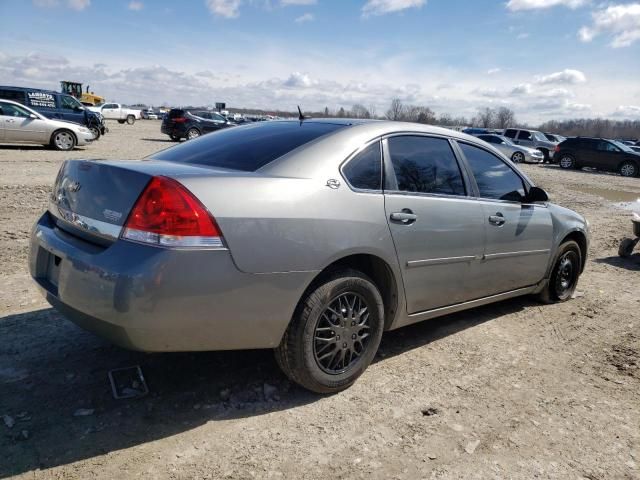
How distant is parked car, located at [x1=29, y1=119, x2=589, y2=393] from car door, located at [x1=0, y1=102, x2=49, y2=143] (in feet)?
46.5

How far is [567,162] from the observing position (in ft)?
88.3

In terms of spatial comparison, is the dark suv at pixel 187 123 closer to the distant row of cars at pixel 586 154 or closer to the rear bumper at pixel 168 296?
the distant row of cars at pixel 586 154

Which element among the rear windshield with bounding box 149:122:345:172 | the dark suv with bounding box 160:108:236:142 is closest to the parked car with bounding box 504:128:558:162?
the dark suv with bounding box 160:108:236:142

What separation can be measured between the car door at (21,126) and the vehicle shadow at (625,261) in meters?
15.4

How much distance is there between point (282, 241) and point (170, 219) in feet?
1.87

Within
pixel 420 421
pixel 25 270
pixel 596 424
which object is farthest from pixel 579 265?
pixel 25 270

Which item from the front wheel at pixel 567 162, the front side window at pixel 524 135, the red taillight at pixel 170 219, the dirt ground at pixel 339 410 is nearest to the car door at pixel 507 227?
the dirt ground at pixel 339 410

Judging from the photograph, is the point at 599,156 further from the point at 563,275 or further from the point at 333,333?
the point at 333,333

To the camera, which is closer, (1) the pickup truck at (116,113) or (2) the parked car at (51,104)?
(2) the parked car at (51,104)

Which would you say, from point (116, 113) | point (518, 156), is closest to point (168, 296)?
point (518, 156)

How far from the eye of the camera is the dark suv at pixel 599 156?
2519cm

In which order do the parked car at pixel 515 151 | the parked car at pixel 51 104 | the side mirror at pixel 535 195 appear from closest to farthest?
the side mirror at pixel 535 195 < the parked car at pixel 51 104 < the parked car at pixel 515 151

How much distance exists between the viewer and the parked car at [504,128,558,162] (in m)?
30.2

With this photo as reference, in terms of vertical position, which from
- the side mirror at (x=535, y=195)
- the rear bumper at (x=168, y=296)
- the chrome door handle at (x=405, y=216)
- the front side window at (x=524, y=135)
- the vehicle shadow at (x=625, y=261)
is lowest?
the vehicle shadow at (x=625, y=261)
